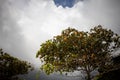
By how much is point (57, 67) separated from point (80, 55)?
4.38 m

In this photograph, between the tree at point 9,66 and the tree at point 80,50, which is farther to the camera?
the tree at point 9,66

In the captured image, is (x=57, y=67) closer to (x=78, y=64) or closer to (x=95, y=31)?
(x=78, y=64)

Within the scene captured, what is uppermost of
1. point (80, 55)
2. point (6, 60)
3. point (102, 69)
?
point (6, 60)

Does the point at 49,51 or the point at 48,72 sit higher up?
the point at 49,51

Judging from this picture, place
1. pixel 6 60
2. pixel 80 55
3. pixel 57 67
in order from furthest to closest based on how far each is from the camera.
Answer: pixel 6 60 → pixel 57 67 → pixel 80 55

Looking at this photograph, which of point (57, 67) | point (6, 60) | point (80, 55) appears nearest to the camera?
point (80, 55)

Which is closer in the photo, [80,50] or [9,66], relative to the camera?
[80,50]

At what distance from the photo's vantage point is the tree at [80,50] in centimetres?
2797

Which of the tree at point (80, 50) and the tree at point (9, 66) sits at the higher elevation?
the tree at point (9, 66)

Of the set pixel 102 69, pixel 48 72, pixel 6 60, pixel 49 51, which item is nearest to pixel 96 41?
pixel 102 69

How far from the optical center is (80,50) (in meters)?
28.0

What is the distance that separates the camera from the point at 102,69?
28578mm

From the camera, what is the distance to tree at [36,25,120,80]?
28.0m

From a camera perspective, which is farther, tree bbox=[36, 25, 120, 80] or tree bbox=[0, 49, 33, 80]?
tree bbox=[0, 49, 33, 80]
